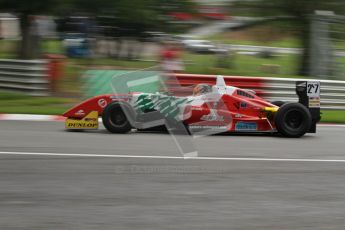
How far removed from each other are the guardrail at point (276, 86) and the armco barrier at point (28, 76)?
3.39 metres

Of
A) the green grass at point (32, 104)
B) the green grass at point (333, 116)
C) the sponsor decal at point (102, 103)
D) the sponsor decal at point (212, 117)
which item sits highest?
the sponsor decal at point (102, 103)

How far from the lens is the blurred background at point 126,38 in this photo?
1511 cm

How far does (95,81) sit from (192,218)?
29.6 ft

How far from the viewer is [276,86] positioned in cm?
1383

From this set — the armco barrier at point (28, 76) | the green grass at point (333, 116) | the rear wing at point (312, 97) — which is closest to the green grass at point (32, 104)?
the armco barrier at point (28, 76)

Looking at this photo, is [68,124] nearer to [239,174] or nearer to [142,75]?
[142,75]

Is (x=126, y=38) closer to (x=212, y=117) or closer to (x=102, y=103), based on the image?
(x=102, y=103)

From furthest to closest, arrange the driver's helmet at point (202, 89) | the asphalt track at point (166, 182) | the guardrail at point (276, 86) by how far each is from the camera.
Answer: the guardrail at point (276, 86), the driver's helmet at point (202, 89), the asphalt track at point (166, 182)

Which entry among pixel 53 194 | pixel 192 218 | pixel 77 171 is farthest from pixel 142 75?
pixel 192 218

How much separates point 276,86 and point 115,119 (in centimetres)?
492

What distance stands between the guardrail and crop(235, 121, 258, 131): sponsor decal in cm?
346

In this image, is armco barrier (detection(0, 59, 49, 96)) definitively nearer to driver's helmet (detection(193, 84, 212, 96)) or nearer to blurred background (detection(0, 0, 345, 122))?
blurred background (detection(0, 0, 345, 122))

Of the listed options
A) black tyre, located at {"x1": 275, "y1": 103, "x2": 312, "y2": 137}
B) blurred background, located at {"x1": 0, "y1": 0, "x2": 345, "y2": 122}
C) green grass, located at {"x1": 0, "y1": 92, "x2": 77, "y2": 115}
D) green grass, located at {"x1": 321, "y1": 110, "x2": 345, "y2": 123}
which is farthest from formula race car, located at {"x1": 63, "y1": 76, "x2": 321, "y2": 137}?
green grass, located at {"x1": 0, "y1": 92, "x2": 77, "y2": 115}

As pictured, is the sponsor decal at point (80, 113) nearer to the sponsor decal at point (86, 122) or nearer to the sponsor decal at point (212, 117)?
the sponsor decal at point (86, 122)
